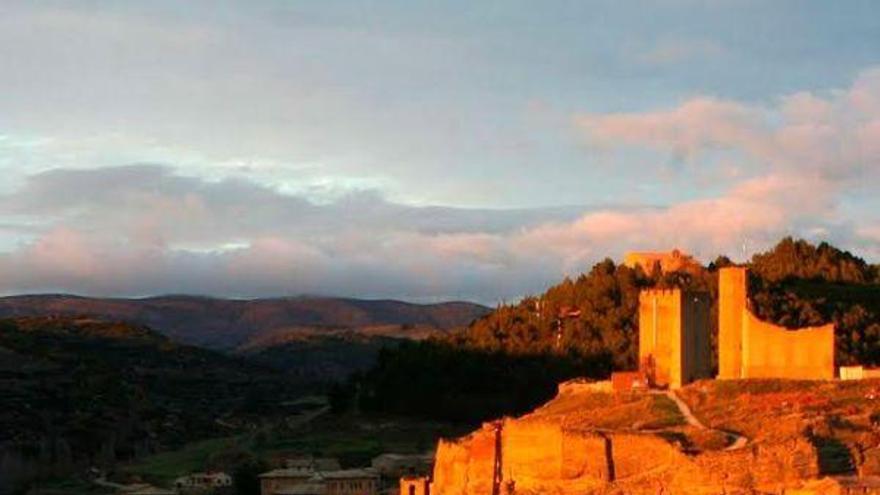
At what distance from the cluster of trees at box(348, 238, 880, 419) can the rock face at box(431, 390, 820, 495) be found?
1089 inches

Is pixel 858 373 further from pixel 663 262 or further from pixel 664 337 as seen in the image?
pixel 663 262

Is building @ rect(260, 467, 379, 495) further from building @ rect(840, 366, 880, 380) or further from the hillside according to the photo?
the hillside

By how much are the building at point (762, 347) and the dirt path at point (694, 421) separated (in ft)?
7.13

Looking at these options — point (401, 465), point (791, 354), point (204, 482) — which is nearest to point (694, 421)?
point (791, 354)

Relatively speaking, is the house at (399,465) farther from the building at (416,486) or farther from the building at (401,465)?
the building at (416,486)

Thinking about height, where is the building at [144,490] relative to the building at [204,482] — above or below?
below

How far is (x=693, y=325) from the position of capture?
165 ft

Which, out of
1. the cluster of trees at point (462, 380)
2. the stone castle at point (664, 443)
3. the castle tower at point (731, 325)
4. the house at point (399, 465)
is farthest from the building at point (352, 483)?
the castle tower at point (731, 325)

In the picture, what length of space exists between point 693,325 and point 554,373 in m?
31.0

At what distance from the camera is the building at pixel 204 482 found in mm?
69062

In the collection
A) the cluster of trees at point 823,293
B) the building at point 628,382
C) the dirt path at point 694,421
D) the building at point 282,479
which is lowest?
the building at point 282,479

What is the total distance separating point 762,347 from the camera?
47.6 m

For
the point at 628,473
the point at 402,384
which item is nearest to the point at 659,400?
the point at 628,473

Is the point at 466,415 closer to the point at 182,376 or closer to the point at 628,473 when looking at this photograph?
the point at 628,473
